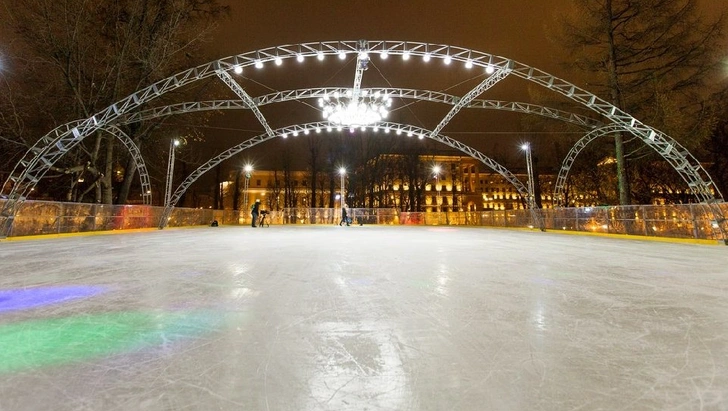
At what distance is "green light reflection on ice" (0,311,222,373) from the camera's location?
247cm

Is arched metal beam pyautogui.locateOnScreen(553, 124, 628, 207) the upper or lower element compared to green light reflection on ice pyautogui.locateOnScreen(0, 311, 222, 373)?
upper

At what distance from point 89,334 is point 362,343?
2329 millimetres

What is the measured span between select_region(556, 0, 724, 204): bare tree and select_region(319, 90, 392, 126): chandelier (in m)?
10.7

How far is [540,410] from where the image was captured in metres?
1.80

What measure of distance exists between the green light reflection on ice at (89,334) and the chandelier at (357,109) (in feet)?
56.8

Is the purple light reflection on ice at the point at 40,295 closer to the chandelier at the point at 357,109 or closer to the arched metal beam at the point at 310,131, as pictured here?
the chandelier at the point at 357,109

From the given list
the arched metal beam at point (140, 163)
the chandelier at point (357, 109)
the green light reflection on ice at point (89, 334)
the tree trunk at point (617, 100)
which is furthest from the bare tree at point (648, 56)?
the arched metal beam at point (140, 163)

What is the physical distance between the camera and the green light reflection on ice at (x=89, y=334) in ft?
8.10

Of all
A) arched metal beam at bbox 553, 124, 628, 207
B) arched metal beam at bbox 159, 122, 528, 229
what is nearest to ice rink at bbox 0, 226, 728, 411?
arched metal beam at bbox 553, 124, 628, 207

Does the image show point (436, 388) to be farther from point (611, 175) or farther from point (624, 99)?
point (611, 175)

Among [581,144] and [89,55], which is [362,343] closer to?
[581,144]

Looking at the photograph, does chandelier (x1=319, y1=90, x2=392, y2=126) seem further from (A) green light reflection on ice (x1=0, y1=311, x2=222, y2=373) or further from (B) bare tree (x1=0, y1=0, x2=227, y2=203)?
(A) green light reflection on ice (x1=0, y1=311, x2=222, y2=373)

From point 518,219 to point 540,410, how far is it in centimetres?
2801

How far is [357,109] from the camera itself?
19578mm
